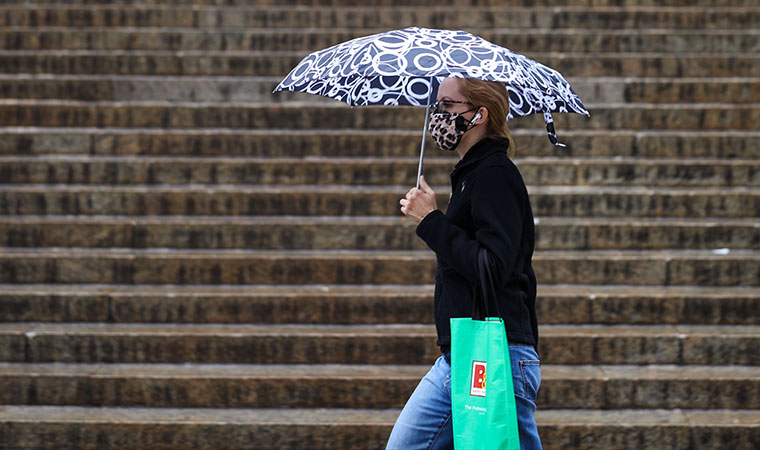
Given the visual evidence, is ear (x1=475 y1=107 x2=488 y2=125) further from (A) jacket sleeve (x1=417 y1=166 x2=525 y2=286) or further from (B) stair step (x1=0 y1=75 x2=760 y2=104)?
(B) stair step (x1=0 y1=75 x2=760 y2=104)

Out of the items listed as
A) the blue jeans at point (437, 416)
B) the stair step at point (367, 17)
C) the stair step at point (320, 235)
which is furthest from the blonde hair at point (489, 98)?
the stair step at point (367, 17)

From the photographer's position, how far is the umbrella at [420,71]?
9.41 ft

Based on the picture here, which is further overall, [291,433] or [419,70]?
[291,433]

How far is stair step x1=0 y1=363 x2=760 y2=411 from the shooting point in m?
5.13

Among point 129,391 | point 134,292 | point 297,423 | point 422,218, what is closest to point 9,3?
point 134,292

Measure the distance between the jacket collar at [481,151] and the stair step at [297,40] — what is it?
17.0 ft

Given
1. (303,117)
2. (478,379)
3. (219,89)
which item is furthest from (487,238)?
(219,89)

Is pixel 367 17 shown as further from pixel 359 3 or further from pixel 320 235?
Result: pixel 320 235

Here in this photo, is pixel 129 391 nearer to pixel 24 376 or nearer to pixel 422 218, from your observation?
pixel 24 376

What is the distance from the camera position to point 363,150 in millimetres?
6879

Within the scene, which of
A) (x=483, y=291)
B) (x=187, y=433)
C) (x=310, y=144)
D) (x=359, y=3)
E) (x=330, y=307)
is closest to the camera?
(x=483, y=291)

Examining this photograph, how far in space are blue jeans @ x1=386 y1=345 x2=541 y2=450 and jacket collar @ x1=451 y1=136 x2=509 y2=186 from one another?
0.56 metres

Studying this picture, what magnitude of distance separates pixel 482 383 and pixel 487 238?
0.41 metres

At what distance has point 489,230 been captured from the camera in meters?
2.71
